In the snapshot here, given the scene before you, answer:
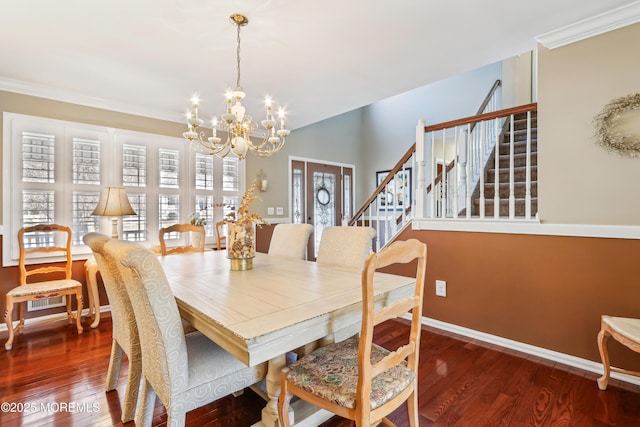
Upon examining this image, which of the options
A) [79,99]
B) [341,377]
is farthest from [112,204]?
[341,377]

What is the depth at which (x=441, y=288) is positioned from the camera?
2.78 meters

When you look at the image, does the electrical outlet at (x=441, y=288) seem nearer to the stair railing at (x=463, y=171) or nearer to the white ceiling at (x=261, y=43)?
the stair railing at (x=463, y=171)

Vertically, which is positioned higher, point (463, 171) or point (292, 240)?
point (463, 171)

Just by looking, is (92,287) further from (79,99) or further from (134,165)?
(79,99)

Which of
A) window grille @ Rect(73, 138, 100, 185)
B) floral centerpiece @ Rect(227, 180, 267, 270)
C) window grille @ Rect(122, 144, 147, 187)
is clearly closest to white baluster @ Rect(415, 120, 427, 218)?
floral centerpiece @ Rect(227, 180, 267, 270)

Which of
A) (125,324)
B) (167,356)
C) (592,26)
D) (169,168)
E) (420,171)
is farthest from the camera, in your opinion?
(169,168)

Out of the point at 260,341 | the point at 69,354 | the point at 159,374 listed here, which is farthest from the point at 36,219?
the point at 260,341

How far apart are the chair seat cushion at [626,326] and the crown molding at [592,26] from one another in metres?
1.88

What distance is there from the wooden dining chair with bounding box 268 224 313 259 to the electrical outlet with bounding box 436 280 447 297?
1297mm

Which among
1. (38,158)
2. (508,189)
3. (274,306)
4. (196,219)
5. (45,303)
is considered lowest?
(45,303)

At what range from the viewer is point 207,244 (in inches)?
160

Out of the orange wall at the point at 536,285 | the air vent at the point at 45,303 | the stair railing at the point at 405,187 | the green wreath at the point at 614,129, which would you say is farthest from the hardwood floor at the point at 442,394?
the green wreath at the point at 614,129

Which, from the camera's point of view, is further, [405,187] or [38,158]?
[405,187]

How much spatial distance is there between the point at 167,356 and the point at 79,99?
10.9ft
